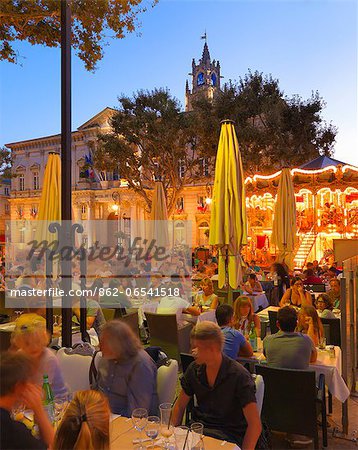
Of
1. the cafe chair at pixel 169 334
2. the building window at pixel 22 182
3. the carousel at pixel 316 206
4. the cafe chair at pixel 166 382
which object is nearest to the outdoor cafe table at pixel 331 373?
the cafe chair at pixel 166 382

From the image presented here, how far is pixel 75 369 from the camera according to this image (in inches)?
148

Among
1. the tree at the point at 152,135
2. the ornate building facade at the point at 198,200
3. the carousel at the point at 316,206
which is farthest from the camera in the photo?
the tree at the point at 152,135

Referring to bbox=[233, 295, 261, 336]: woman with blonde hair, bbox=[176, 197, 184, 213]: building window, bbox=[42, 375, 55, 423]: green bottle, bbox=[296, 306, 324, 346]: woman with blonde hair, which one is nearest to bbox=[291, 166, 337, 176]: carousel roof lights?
bbox=[233, 295, 261, 336]: woman with blonde hair

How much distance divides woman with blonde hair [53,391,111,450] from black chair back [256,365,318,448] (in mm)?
2251

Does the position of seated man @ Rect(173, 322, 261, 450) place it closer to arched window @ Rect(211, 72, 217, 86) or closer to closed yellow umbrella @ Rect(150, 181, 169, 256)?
closed yellow umbrella @ Rect(150, 181, 169, 256)

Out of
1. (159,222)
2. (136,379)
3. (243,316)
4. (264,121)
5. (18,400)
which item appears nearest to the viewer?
(18,400)

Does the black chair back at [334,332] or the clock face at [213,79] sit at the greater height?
the clock face at [213,79]

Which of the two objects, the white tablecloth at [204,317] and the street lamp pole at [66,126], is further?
the white tablecloth at [204,317]

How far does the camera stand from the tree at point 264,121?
20.7 meters

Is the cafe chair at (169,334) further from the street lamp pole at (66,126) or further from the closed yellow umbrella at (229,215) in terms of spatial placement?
the street lamp pole at (66,126)

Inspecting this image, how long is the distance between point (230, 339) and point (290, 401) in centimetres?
78

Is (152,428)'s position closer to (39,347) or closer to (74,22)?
(39,347)

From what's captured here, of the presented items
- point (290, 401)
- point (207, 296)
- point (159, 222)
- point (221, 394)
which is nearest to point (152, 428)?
point (221, 394)

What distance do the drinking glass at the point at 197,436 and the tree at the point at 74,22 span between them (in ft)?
19.3
